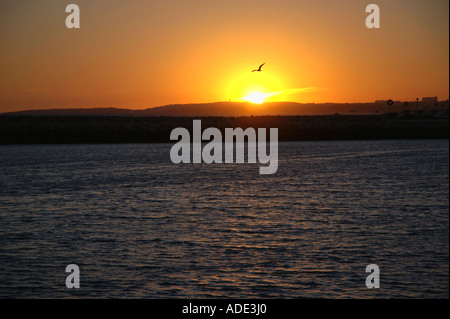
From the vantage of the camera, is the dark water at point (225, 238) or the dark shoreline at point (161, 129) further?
the dark shoreline at point (161, 129)

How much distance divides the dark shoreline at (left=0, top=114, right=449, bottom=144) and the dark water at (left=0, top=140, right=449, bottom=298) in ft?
290

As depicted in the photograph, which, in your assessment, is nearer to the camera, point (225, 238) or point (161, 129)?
point (225, 238)

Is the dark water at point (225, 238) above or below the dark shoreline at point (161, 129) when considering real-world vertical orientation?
below

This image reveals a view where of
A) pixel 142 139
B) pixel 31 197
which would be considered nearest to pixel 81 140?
pixel 142 139

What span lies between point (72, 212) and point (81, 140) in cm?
10633

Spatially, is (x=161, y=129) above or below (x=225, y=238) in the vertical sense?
above

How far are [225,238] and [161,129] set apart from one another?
138431 millimetres

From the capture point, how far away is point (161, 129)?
166375mm

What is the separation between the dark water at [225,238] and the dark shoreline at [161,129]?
88.4 m

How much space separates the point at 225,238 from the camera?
29.5 meters

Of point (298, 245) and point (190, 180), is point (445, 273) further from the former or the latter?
point (190, 180)

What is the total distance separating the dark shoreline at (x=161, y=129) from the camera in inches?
5689

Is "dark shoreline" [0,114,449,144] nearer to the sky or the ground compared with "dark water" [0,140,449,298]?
nearer to the sky

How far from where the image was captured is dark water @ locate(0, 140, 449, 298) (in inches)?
853
